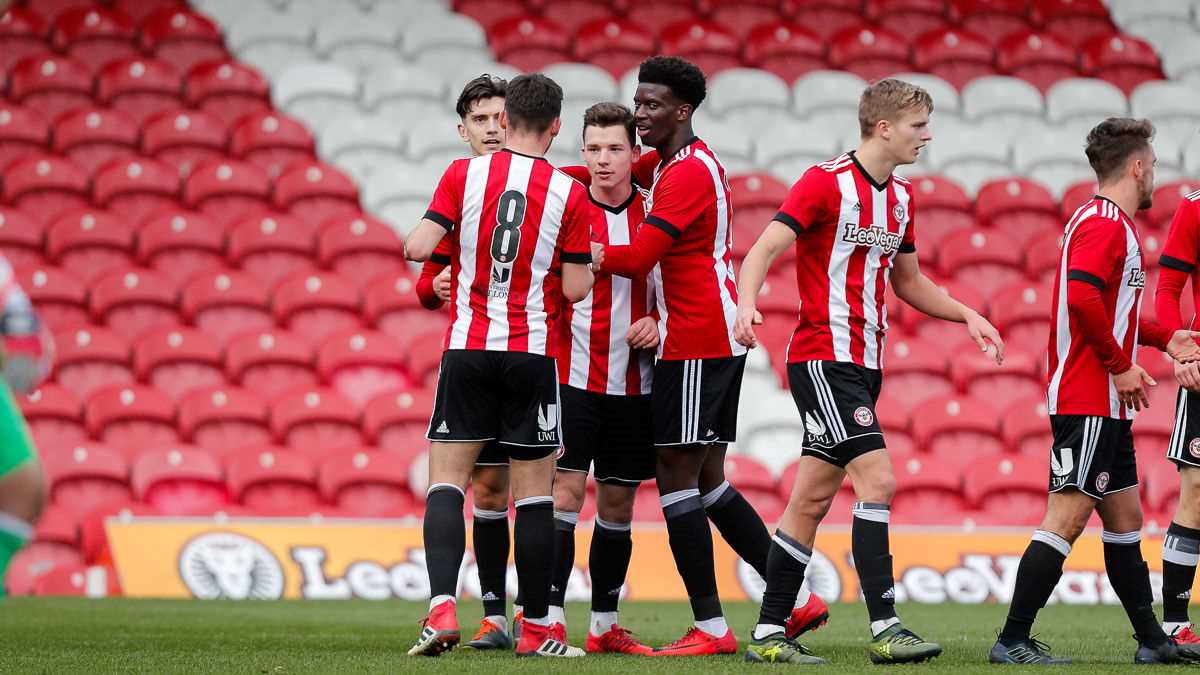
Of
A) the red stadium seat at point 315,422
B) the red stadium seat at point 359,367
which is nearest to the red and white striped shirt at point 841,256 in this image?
the red stadium seat at point 315,422

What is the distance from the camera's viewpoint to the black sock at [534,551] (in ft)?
16.3

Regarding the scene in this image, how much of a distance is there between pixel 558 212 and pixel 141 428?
667cm

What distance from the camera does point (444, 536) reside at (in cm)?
489

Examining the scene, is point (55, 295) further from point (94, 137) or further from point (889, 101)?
point (889, 101)

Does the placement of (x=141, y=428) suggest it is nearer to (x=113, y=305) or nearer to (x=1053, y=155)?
(x=113, y=305)

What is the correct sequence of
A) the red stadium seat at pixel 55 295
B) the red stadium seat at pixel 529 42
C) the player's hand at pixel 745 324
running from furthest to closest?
the red stadium seat at pixel 529 42 → the red stadium seat at pixel 55 295 → the player's hand at pixel 745 324

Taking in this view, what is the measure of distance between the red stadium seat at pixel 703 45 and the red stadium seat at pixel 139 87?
5533 mm

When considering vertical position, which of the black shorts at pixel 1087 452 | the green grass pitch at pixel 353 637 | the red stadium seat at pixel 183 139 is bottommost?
the green grass pitch at pixel 353 637

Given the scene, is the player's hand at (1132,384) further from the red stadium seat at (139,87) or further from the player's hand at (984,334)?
the red stadium seat at (139,87)

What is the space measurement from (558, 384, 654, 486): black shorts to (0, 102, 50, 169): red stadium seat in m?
10.1

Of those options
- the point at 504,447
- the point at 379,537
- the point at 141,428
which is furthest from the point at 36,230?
the point at 504,447

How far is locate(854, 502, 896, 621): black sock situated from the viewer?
15.9 ft

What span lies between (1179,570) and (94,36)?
1357cm

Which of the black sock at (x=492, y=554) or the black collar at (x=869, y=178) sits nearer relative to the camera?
the black collar at (x=869, y=178)
